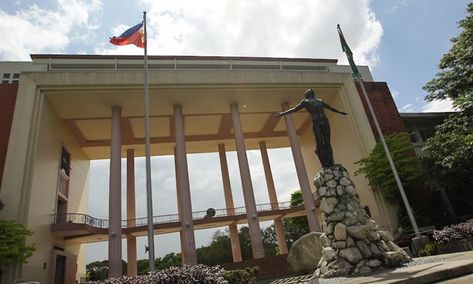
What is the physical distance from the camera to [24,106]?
18.8 meters

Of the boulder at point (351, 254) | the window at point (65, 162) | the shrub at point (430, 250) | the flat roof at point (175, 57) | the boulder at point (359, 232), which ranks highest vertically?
the flat roof at point (175, 57)

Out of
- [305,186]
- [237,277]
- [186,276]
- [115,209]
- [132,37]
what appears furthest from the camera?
[305,186]

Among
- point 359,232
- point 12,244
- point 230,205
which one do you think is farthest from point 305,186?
point 12,244

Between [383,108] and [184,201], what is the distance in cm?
1806

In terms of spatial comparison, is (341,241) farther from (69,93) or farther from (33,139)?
(69,93)

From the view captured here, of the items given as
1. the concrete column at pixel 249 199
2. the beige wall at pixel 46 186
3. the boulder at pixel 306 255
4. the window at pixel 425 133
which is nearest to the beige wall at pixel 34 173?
the beige wall at pixel 46 186

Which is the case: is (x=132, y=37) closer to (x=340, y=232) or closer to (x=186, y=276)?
(x=186, y=276)

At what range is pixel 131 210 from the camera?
2708 centimetres

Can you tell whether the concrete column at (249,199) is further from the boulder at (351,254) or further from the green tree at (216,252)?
the green tree at (216,252)

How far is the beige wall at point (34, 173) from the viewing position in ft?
53.7

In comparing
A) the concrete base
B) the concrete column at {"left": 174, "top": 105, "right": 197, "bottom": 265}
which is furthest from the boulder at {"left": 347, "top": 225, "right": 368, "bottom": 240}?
the concrete column at {"left": 174, "top": 105, "right": 197, "bottom": 265}

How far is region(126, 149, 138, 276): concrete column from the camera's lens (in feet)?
84.2

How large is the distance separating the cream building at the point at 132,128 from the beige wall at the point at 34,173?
0.20 feet

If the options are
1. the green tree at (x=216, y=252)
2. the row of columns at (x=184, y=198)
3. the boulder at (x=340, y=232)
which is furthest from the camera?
the green tree at (x=216, y=252)
